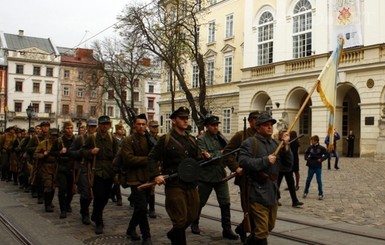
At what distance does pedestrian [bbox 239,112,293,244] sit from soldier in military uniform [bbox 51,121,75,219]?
5103mm

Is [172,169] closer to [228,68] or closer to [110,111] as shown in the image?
[228,68]

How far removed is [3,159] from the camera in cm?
1738

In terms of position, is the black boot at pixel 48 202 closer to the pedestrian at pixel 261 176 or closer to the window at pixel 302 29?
the pedestrian at pixel 261 176

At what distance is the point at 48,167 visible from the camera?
1031cm

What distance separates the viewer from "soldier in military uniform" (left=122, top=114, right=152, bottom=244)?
7066mm

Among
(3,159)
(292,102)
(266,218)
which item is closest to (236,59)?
(292,102)

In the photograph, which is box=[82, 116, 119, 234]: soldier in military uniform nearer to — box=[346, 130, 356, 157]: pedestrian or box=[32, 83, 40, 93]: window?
box=[346, 130, 356, 157]: pedestrian

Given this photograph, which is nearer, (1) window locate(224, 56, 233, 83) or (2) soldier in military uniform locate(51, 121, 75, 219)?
(2) soldier in military uniform locate(51, 121, 75, 219)

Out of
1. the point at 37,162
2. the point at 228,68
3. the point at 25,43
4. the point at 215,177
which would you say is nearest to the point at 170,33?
the point at 228,68

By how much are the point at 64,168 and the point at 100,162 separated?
5.65 feet

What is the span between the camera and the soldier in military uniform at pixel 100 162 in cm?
820

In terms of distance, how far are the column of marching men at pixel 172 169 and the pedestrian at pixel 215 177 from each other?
0.05 ft

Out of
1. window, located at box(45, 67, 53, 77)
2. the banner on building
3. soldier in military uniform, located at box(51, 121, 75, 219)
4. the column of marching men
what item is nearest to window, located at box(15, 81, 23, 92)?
window, located at box(45, 67, 53, 77)

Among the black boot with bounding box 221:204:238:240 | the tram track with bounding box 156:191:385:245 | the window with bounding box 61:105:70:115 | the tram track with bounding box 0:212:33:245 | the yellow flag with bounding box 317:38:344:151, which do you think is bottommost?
the tram track with bounding box 0:212:33:245
